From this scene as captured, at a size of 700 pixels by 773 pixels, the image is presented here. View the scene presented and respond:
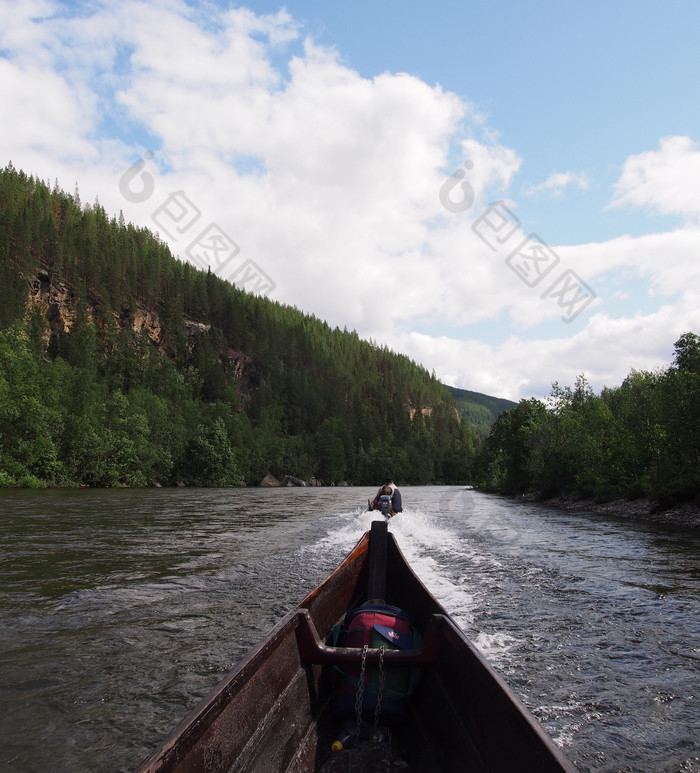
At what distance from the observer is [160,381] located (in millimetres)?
97312

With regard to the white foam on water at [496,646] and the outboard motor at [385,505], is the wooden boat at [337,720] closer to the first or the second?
the white foam on water at [496,646]

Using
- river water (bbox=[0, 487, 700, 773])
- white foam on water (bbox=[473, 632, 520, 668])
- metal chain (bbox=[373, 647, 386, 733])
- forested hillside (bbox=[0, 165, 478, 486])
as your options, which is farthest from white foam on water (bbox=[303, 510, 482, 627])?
forested hillside (bbox=[0, 165, 478, 486])

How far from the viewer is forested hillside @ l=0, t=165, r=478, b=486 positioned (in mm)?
54469

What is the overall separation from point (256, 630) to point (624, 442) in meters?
38.3

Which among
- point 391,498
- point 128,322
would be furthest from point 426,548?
point 128,322

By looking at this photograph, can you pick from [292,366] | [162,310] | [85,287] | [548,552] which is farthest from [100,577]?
[292,366]

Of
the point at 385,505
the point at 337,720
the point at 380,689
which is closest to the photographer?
the point at 380,689

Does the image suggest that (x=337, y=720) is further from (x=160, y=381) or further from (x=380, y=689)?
(x=160, y=381)

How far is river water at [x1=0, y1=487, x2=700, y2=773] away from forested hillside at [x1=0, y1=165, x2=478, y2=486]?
41.3 metres

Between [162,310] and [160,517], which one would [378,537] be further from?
[162,310]

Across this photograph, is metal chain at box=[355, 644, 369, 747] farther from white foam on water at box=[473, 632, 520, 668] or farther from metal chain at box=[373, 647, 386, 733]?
white foam on water at box=[473, 632, 520, 668]

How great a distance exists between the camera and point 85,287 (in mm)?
101688

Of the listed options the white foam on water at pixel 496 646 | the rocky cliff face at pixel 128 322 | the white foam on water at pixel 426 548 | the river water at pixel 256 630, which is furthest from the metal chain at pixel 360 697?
the rocky cliff face at pixel 128 322

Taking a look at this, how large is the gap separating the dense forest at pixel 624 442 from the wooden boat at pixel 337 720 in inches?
1124
